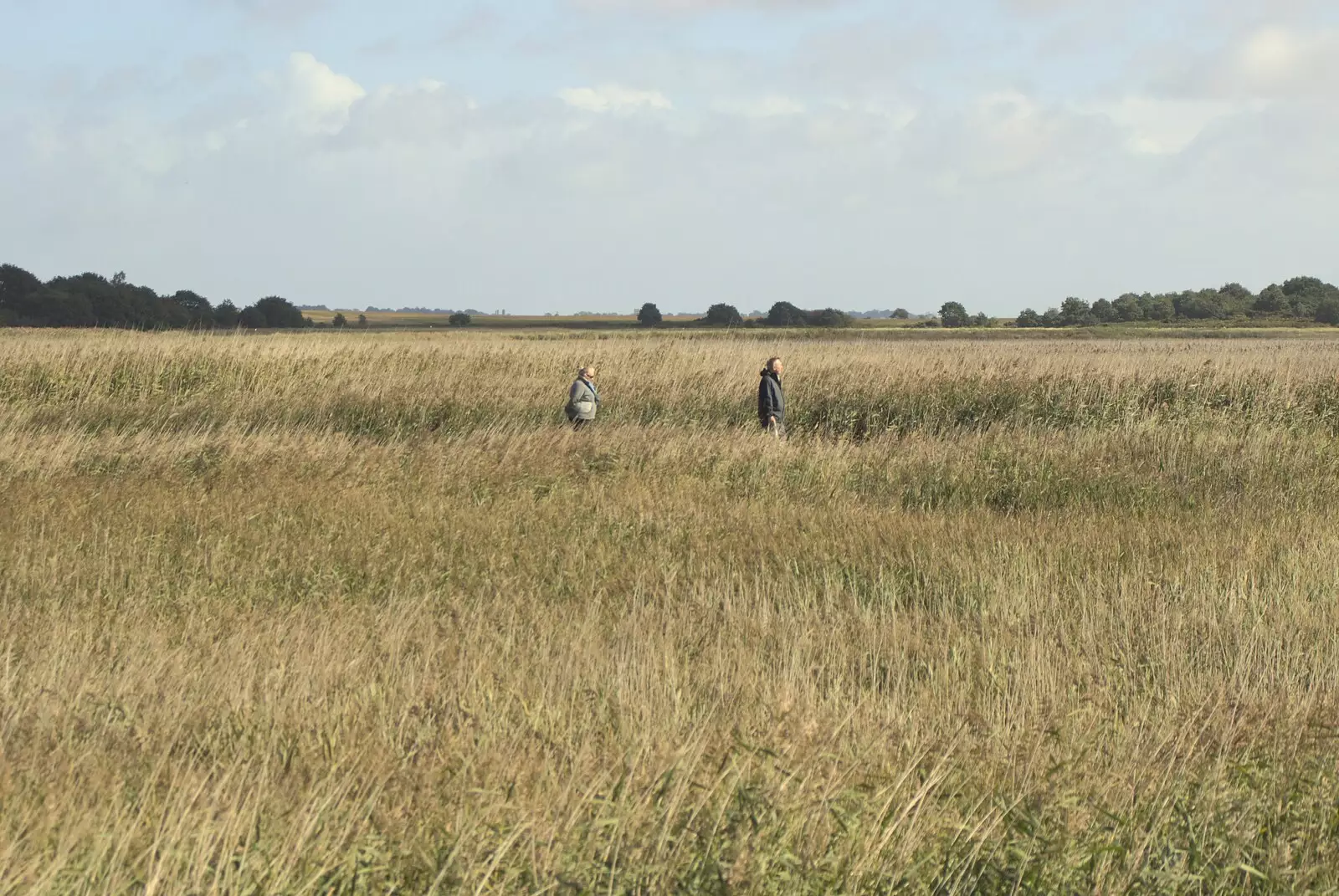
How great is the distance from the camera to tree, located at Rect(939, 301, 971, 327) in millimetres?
91000

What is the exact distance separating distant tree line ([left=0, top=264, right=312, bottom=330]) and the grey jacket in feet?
138

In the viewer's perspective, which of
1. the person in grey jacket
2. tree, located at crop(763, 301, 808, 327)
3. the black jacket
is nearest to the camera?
the person in grey jacket

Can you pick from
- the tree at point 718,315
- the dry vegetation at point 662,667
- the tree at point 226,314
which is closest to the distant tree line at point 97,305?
the tree at point 226,314

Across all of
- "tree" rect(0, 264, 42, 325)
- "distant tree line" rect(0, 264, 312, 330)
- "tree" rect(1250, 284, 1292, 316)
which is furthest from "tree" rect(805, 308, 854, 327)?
"tree" rect(0, 264, 42, 325)

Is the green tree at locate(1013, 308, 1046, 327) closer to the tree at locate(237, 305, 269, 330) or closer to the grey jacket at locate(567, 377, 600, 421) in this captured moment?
the tree at locate(237, 305, 269, 330)

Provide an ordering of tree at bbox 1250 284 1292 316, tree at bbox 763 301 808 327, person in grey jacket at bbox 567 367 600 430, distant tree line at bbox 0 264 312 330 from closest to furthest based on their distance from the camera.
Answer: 1. person in grey jacket at bbox 567 367 600 430
2. distant tree line at bbox 0 264 312 330
3. tree at bbox 1250 284 1292 316
4. tree at bbox 763 301 808 327

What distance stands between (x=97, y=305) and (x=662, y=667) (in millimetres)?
61898

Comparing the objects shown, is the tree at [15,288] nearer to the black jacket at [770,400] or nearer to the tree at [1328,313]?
the black jacket at [770,400]

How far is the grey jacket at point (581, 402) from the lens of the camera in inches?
573

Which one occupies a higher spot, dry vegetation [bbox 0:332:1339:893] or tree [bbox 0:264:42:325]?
tree [bbox 0:264:42:325]

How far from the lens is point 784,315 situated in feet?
300

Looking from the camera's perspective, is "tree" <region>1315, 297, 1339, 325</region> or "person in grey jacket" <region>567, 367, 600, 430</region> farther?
"tree" <region>1315, 297, 1339, 325</region>

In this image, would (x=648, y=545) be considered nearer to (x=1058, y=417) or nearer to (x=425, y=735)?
(x=425, y=735)

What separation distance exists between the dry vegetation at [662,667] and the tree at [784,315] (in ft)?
251
